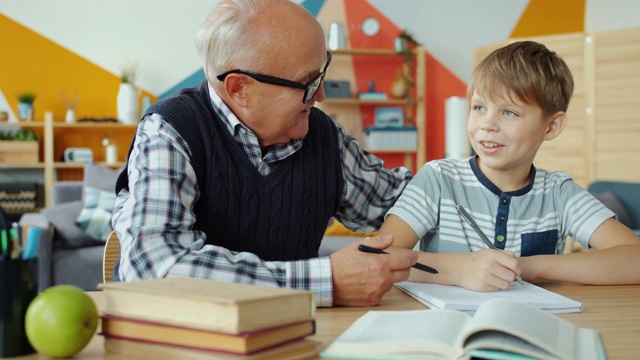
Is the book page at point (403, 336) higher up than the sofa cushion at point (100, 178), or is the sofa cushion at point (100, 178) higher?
the sofa cushion at point (100, 178)

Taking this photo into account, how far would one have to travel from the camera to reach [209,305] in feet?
2.55

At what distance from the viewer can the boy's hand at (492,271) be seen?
1.27 meters

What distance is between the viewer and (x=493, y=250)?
1.31 meters

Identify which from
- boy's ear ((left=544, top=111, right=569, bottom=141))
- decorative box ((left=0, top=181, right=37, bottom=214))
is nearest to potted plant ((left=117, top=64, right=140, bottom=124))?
decorative box ((left=0, top=181, right=37, bottom=214))

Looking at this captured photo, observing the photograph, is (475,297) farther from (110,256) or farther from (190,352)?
(110,256)

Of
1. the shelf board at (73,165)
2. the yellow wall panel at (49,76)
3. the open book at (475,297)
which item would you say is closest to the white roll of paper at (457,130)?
the shelf board at (73,165)

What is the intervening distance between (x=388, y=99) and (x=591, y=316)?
5797 millimetres

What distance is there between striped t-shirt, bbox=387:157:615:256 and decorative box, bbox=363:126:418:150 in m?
5.16

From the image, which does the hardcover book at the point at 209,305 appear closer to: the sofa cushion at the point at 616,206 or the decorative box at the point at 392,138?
the sofa cushion at the point at 616,206

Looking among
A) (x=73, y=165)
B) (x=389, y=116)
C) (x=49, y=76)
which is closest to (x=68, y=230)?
(x=73, y=165)

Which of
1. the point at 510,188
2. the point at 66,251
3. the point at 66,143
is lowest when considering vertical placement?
the point at 66,251

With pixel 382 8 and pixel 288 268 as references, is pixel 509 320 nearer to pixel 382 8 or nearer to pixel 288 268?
pixel 288 268

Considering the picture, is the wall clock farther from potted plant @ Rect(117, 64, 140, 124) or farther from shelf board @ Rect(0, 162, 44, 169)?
shelf board @ Rect(0, 162, 44, 169)

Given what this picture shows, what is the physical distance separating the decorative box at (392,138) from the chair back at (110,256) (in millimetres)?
5397
